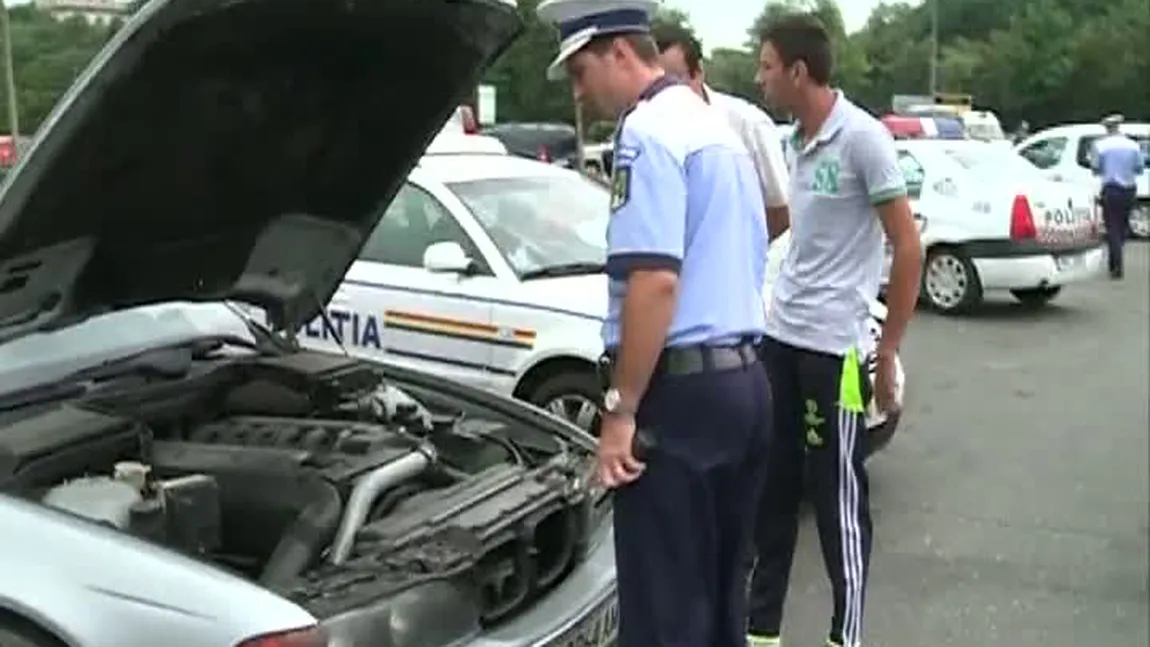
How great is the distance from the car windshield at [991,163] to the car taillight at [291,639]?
481 inches

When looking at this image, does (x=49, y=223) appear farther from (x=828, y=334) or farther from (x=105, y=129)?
(x=828, y=334)

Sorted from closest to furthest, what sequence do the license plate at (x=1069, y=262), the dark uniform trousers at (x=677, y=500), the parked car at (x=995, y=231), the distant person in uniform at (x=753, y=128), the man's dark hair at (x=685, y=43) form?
1. the dark uniform trousers at (x=677, y=500)
2. the distant person in uniform at (x=753, y=128)
3. the man's dark hair at (x=685, y=43)
4. the parked car at (x=995, y=231)
5. the license plate at (x=1069, y=262)

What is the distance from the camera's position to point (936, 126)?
24656 mm

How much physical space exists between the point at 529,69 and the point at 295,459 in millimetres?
28822

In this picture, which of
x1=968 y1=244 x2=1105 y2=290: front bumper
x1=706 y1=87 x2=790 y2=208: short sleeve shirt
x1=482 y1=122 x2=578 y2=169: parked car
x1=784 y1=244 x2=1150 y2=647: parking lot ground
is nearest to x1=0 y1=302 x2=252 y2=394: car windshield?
x1=706 y1=87 x2=790 y2=208: short sleeve shirt

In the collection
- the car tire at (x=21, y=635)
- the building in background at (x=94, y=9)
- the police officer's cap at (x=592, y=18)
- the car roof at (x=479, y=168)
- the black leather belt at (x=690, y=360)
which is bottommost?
the car tire at (x=21, y=635)

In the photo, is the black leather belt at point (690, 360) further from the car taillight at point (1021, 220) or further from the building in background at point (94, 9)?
the car taillight at point (1021, 220)

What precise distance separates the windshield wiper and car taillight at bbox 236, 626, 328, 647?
15.0 ft

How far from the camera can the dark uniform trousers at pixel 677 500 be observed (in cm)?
371

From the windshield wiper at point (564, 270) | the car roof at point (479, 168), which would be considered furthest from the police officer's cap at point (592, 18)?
the car roof at point (479, 168)

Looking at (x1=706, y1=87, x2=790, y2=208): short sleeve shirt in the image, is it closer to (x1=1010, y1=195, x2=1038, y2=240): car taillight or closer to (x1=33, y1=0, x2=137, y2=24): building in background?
(x1=33, y1=0, x2=137, y2=24): building in background

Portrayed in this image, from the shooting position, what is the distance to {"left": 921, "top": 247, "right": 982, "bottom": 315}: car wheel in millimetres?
14242

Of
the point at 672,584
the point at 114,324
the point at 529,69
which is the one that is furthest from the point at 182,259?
the point at 529,69

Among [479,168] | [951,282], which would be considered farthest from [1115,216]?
[479,168]
